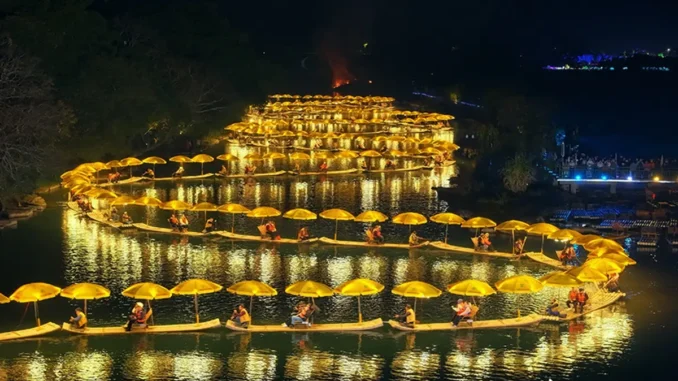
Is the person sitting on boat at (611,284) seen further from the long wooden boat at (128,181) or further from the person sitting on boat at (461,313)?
the long wooden boat at (128,181)

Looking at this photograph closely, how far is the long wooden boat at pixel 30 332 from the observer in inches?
1367

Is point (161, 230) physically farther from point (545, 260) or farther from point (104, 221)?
point (545, 260)

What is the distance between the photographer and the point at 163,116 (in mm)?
87625

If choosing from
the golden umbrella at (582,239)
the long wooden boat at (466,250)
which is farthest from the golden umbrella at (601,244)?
the long wooden boat at (466,250)

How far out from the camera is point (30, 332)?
1384 inches

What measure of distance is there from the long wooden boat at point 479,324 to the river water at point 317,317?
0.34 meters

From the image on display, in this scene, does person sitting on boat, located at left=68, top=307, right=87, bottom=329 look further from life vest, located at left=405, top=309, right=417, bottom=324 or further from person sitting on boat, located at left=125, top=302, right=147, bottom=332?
life vest, located at left=405, top=309, right=417, bottom=324

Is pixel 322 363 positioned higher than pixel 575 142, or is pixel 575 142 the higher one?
pixel 575 142

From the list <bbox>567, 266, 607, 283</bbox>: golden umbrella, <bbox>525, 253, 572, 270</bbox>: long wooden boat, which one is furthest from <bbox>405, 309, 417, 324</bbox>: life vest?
<bbox>525, 253, 572, 270</bbox>: long wooden boat

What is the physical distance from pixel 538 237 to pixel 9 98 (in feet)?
92.8

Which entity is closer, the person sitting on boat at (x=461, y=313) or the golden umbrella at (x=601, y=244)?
the person sitting on boat at (x=461, y=313)

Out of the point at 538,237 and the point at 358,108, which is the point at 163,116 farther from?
the point at 358,108

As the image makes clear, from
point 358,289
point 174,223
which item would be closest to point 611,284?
point 358,289

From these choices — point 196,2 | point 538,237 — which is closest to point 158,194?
point 538,237
